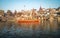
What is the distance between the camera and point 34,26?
6336mm

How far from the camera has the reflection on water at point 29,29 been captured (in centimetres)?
596

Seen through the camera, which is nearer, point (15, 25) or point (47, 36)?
point (47, 36)

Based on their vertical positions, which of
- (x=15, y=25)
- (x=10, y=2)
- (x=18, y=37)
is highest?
(x=10, y=2)

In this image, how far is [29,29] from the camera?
20.4 ft

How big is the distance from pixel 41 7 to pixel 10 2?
1243mm

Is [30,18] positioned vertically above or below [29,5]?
below

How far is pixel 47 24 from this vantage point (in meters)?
6.26

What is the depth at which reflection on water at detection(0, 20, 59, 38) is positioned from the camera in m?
5.96

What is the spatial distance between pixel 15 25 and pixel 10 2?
933mm

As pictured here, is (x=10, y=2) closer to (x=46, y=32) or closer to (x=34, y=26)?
(x=34, y=26)

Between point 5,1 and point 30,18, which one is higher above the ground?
point 5,1

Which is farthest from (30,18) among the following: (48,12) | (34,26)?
(48,12)

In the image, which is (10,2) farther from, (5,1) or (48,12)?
(48,12)

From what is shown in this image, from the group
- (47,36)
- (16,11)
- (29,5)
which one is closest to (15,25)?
(16,11)
